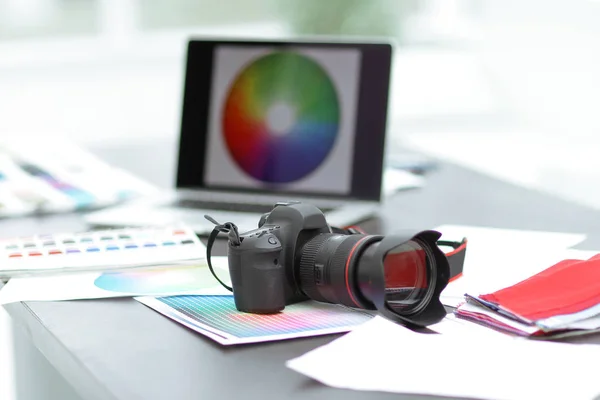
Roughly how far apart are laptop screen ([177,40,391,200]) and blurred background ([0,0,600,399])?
1851 mm

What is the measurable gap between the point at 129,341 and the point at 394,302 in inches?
10.9

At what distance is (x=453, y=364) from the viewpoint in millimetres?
914

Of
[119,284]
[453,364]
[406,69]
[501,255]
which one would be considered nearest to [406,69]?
[406,69]

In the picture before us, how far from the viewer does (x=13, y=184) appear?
5.33ft

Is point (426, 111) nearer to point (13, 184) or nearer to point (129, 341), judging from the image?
point (13, 184)

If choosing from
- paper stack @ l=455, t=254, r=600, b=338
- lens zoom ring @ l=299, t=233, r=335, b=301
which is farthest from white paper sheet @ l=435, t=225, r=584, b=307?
lens zoom ring @ l=299, t=233, r=335, b=301

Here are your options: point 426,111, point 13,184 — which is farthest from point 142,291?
point 426,111

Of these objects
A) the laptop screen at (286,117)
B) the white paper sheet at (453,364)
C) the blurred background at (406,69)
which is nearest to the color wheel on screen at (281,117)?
the laptop screen at (286,117)

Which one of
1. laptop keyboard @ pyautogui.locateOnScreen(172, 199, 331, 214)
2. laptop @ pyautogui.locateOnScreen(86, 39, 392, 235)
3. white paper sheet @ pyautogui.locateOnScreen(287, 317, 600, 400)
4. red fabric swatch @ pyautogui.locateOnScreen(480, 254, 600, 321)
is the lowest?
white paper sheet @ pyautogui.locateOnScreen(287, 317, 600, 400)

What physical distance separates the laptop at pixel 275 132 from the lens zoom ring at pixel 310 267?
1.24ft

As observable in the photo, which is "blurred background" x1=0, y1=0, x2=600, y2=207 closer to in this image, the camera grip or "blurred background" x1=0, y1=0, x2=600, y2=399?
"blurred background" x1=0, y1=0, x2=600, y2=399

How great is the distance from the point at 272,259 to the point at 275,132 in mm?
517

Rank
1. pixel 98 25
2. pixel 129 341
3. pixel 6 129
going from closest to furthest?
pixel 129 341 < pixel 6 129 < pixel 98 25

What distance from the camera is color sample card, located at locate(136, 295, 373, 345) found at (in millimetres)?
998
